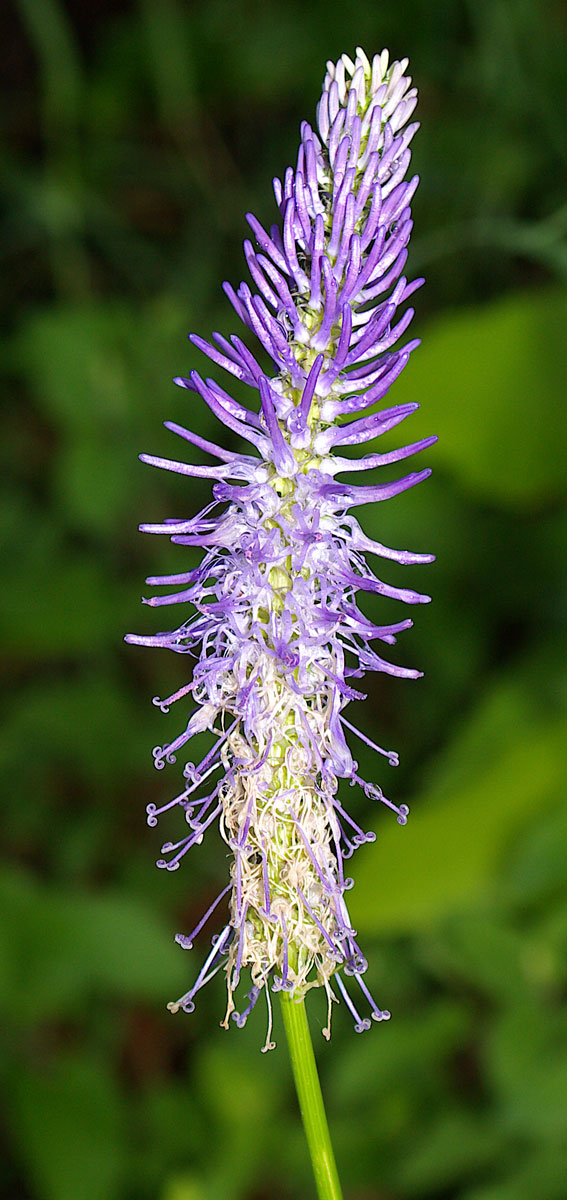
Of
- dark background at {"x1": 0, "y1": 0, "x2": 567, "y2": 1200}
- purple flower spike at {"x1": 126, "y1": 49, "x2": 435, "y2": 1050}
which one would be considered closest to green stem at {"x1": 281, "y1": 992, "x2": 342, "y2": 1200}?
purple flower spike at {"x1": 126, "y1": 49, "x2": 435, "y2": 1050}

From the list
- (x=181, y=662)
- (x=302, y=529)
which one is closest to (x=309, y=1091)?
(x=302, y=529)

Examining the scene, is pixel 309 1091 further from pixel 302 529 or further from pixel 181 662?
pixel 181 662

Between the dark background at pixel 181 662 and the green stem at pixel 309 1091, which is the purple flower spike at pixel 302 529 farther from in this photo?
the dark background at pixel 181 662

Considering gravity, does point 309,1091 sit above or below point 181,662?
below

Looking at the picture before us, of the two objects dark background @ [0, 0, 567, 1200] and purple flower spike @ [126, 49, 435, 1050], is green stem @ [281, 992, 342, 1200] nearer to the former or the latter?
purple flower spike @ [126, 49, 435, 1050]

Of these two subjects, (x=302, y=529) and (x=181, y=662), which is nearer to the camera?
(x=302, y=529)

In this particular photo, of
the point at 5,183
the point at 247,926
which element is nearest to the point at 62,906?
the point at 247,926

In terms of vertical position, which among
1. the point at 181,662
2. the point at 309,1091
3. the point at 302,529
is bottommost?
the point at 309,1091

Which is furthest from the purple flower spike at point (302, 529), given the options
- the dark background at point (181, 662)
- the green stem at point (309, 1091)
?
the dark background at point (181, 662)

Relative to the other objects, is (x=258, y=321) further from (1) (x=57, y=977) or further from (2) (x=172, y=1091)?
(2) (x=172, y=1091)
